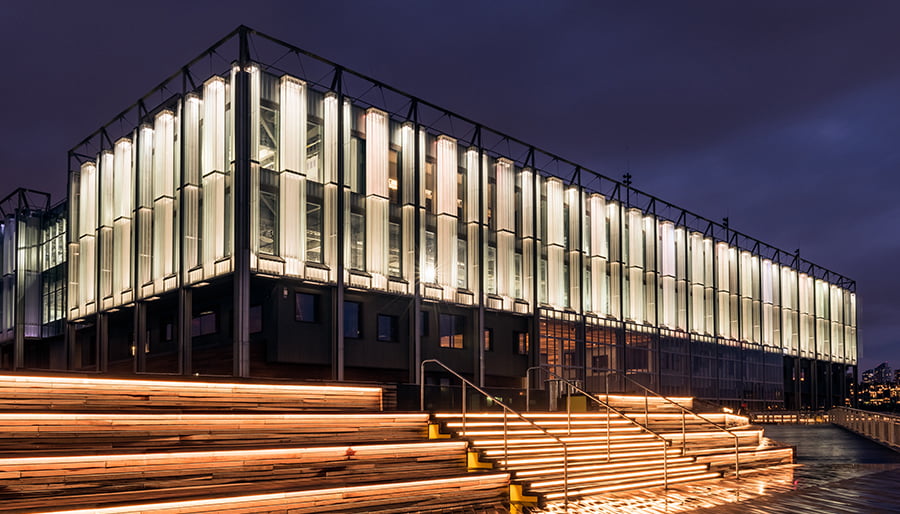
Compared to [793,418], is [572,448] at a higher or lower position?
higher

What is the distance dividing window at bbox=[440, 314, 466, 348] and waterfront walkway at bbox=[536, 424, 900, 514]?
42.0ft

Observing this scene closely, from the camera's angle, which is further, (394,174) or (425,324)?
(425,324)

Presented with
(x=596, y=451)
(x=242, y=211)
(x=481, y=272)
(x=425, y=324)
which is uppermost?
(x=242, y=211)

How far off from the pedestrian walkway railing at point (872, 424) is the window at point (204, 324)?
23.4 metres

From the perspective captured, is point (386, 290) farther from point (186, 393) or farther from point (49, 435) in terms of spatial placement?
point (49, 435)

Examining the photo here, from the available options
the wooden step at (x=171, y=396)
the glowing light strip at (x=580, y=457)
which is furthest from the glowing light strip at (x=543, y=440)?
the wooden step at (x=171, y=396)

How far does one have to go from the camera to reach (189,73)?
87.5ft

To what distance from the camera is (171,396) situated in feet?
41.5

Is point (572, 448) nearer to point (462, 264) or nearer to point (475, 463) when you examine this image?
point (475, 463)

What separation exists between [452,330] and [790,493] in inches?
672

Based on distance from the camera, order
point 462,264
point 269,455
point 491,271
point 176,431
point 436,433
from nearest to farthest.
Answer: point 269,455, point 176,431, point 436,433, point 462,264, point 491,271

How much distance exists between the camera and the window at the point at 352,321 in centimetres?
2736

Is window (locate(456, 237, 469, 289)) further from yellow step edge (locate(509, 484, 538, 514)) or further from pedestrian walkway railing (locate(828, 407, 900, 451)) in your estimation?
yellow step edge (locate(509, 484, 538, 514))

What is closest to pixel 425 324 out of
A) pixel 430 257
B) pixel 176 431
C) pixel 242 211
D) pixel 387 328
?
pixel 387 328
